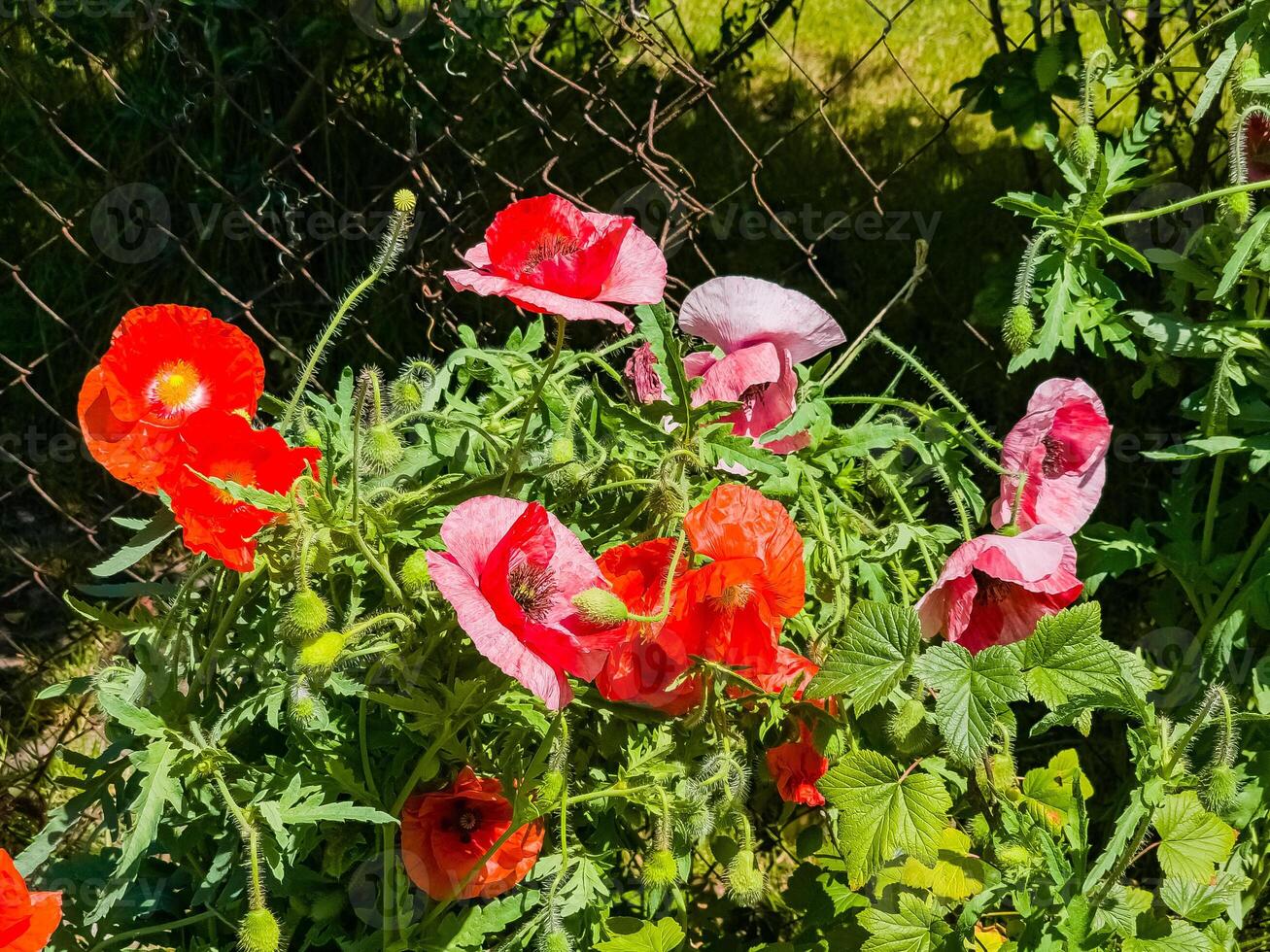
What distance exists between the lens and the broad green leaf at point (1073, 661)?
1354 millimetres

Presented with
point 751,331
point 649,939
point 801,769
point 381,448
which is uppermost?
point 751,331

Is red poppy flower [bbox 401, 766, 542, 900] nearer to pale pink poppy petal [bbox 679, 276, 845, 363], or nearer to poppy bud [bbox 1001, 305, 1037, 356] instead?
pale pink poppy petal [bbox 679, 276, 845, 363]

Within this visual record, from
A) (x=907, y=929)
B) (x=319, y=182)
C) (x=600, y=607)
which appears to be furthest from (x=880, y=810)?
(x=319, y=182)

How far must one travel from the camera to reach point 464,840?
1506mm

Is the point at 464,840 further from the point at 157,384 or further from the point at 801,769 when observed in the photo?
Answer: the point at 157,384

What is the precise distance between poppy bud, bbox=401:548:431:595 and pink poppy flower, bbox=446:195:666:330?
277 millimetres

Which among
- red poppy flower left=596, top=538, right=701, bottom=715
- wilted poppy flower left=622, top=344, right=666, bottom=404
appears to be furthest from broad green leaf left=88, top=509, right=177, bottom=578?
wilted poppy flower left=622, top=344, right=666, bottom=404

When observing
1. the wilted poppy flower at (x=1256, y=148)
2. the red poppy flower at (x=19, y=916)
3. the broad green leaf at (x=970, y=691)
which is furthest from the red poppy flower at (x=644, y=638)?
the wilted poppy flower at (x=1256, y=148)

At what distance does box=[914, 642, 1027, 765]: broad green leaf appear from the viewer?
1.34m

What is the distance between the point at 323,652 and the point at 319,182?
179cm

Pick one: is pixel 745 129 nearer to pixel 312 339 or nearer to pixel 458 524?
pixel 312 339

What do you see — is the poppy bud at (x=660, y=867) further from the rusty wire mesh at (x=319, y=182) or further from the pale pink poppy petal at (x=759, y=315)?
the rusty wire mesh at (x=319, y=182)

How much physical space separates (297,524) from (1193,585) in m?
1.28

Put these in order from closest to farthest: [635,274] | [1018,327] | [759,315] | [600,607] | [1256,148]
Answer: [600,607], [635,274], [759,315], [1018,327], [1256,148]
